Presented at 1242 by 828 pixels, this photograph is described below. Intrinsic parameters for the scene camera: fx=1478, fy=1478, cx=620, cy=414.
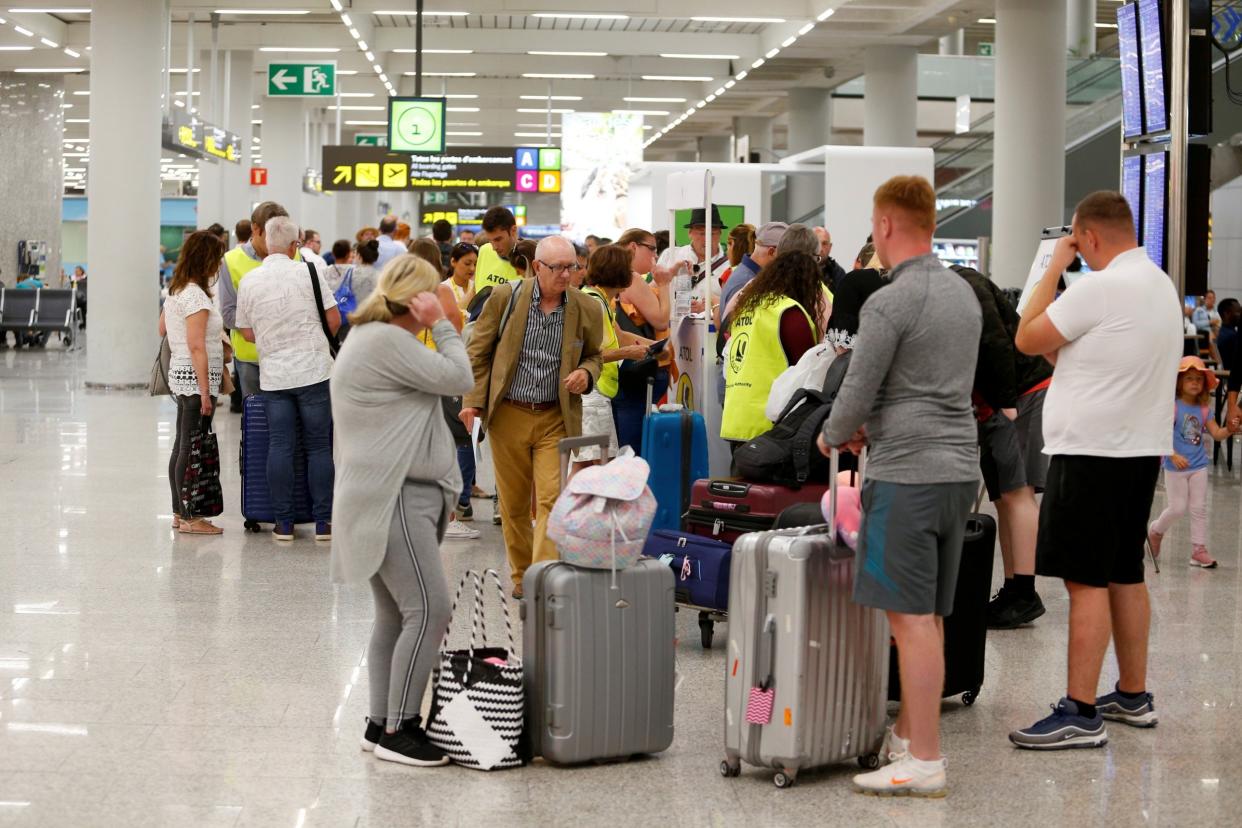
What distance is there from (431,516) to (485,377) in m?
1.94

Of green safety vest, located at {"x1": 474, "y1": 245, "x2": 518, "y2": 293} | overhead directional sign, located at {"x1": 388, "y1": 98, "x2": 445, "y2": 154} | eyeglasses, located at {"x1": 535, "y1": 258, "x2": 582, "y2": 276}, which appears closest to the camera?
eyeglasses, located at {"x1": 535, "y1": 258, "x2": 582, "y2": 276}

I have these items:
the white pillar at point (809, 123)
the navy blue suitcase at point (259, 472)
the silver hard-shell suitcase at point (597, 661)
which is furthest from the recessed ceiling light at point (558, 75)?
the silver hard-shell suitcase at point (597, 661)

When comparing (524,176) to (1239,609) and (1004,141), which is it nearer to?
(1004,141)

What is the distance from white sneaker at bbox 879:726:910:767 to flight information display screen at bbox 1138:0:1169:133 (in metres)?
7.18

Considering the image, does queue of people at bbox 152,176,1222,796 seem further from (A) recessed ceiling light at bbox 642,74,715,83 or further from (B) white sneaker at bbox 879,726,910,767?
(A) recessed ceiling light at bbox 642,74,715,83

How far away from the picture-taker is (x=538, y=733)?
167 inches

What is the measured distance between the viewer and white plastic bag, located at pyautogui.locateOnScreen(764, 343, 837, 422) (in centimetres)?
568

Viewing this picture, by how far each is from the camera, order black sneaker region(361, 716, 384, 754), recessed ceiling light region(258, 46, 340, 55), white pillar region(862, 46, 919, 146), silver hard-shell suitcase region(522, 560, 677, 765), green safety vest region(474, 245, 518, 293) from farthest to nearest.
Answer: recessed ceiling light region(258, 46, 340, 55)
white pillar region(862, 46, 919, 146)
green safety vest region(474, 245, 518, 293)
black sneaker region(361, 716, 384, 754)
silver hard-shell suitcase region(522, 560, 677, 765)

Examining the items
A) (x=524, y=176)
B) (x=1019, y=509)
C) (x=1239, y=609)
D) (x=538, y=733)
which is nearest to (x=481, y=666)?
(x=538, y=733)

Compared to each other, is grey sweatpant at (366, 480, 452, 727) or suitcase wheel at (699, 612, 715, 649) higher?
grey sweatpant at (366, 480, 452, 727)

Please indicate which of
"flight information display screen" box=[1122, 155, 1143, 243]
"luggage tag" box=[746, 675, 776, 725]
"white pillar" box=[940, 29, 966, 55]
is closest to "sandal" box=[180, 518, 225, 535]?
"luggage tag" box=[746, 675, 776, 725]

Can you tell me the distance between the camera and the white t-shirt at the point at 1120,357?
14.4ft

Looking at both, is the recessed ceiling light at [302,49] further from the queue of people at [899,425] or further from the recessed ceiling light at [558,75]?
the queue of people at [899,425]

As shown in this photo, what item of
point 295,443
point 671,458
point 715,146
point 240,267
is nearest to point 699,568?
point 671,458
